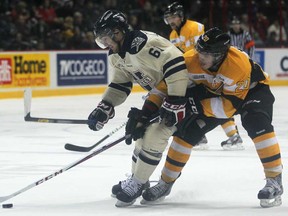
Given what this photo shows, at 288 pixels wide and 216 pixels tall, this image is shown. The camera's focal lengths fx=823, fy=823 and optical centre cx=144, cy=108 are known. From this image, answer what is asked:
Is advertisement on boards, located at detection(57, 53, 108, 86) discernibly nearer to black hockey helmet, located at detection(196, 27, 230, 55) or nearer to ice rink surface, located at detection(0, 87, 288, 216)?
ice rink surface, located at detection(0, 87, 288, 216)

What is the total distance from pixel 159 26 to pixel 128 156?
8879 millimetres

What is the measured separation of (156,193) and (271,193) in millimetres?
599

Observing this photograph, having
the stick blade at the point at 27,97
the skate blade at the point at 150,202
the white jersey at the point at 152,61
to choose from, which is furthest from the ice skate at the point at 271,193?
the stick blade at the point at 27,97

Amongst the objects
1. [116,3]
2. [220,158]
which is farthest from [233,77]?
[116,3]

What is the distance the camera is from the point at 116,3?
14742 mm

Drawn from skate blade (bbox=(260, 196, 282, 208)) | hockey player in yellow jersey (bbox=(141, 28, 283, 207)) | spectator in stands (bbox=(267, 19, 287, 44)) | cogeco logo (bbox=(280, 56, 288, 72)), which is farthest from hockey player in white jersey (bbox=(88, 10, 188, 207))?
spectator in stands (bbox=(267, 19, 287, 44))

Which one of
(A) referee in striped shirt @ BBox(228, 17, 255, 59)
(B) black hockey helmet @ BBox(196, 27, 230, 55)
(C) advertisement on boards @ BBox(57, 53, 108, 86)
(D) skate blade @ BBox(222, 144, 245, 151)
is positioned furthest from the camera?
(C) advertisement on boards @ BBox(57, 53, 108, 86)

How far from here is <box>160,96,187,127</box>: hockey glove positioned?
13.5 ft

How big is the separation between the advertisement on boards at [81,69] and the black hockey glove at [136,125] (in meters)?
8.28

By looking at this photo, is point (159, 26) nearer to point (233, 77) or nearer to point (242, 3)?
point (242, 3)

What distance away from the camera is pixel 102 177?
206 inches

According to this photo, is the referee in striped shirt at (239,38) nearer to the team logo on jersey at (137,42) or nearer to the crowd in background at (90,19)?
the crowd in background at (90,19)

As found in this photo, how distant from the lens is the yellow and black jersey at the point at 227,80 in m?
4.12

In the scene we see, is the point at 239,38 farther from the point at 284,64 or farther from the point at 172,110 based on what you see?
the point at 172,110
